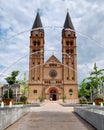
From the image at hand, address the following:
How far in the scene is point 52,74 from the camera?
73688 mm

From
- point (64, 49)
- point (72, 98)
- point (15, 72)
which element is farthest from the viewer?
point (15, 72)

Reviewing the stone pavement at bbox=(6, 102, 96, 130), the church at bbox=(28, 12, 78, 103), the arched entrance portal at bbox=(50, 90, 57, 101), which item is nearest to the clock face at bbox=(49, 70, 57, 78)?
the church at bbox=(28, 12, 78, 103)

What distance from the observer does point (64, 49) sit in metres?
75.4

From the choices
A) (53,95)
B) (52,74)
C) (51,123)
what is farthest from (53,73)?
(51,123)

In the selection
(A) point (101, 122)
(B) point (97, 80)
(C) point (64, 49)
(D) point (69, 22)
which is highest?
(D) point (69, 22)

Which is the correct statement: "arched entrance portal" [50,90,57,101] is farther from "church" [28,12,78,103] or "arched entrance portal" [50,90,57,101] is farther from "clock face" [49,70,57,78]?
"clock face" [49,70,57,78]

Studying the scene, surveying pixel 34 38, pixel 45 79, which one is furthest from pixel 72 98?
pixel 34 38

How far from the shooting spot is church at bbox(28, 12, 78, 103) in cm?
7131

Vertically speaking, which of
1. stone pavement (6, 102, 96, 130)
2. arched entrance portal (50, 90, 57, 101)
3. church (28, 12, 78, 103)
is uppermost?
church (28, 12, 78, 103)

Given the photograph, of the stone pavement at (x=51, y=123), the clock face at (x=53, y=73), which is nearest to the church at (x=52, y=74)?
the clock face at (x=53, y=73)

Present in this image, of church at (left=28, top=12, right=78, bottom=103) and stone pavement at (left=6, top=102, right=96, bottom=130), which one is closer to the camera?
stone pavement at (left=6, top=102, right=96, bottom=130)

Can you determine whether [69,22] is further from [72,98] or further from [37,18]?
[72,98]

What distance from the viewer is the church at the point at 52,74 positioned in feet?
234

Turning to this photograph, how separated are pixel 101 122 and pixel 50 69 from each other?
64970 millimetres
